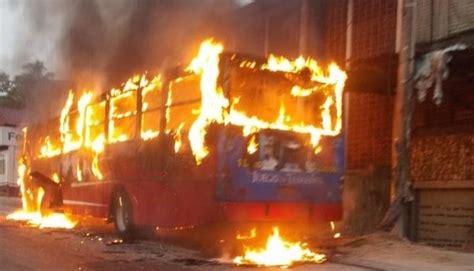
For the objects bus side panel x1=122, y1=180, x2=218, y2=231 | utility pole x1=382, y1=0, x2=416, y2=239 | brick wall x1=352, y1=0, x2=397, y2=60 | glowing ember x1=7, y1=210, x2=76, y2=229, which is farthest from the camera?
glowing ember x1=7, y1=210, x2=76, y2=229

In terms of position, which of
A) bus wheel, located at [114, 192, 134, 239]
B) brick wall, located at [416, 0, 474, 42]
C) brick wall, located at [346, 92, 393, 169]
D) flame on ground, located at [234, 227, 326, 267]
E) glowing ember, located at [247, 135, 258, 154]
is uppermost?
brick wall, located at [416, 0, 474, 42]

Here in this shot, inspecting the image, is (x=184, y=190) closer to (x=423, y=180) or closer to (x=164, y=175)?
(x=164, y=175)

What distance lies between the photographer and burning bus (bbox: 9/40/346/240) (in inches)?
332

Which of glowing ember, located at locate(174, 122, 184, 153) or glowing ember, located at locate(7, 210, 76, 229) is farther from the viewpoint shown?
glowing ember, located at locate(7, 210, 76, 229)

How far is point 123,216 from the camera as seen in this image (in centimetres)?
1081

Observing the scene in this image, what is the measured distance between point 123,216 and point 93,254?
187 cm

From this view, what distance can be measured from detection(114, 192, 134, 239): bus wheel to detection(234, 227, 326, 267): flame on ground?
255cm

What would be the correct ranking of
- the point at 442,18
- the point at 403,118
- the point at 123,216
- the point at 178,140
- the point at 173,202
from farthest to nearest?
the point at 442,18, the point at 123,216, the point at 403,118, the point at 173,202, the point at 178,140

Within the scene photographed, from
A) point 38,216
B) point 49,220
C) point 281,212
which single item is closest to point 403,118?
point 281,212

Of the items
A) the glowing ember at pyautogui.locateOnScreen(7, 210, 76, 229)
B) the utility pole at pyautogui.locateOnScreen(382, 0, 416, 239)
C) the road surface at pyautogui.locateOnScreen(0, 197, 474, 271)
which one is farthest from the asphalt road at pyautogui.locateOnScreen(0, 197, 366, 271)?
the utility pole at pyautogui.locateOnScreen(382, 0, 416, 239)

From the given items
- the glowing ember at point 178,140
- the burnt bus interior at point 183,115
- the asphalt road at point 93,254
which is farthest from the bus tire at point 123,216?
the glowing ember at point 178,140

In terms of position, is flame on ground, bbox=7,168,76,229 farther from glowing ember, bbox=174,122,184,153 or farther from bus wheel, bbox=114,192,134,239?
glowing ember, bbox=174,122,184,153

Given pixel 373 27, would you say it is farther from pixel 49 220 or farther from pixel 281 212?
pixel 49 220

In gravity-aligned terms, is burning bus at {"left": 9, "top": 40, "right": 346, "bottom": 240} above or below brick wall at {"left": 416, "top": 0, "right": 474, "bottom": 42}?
below
